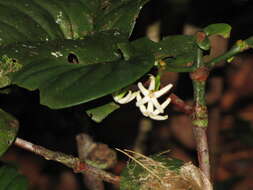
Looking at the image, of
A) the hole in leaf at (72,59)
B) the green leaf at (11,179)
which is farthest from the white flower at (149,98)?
the green leaf at (11,179)

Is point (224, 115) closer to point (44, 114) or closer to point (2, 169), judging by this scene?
point (44, 114)

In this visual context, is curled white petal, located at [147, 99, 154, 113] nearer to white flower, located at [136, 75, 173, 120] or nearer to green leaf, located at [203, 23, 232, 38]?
white flower, located at [136, 75, 173, 120]

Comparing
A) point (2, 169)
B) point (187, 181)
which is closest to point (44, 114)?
point (2, 169)

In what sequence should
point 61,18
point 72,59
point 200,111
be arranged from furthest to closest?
point 61,18
point 72,59
point 200,111

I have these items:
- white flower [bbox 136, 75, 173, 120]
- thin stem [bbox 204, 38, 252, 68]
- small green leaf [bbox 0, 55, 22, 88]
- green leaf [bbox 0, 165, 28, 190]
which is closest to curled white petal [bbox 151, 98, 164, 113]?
white flower [bbox 136, 75, 173, 120]

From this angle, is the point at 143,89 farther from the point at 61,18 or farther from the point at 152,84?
the point at 61,18

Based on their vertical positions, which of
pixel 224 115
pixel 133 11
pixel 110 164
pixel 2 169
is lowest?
pixel 2 169

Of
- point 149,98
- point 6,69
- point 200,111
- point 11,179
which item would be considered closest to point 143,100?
point 149,98
